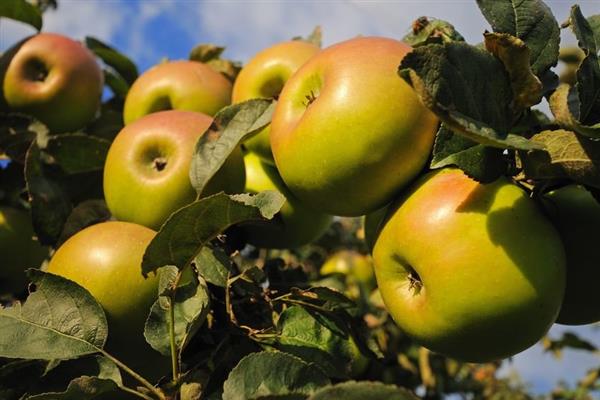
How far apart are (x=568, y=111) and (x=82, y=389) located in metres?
0.72

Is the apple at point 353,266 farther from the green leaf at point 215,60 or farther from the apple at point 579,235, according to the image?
the apple at point 579,235

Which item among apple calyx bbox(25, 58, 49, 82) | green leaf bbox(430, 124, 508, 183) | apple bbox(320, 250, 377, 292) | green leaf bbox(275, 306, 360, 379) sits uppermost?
green leaf bbox(430, 124, 508, 183)

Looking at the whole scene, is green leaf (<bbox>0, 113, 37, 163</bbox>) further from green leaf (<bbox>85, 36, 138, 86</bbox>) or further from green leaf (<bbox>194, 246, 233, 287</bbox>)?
green leaf (<bbox>194, 246, 233, 287</bbox>)

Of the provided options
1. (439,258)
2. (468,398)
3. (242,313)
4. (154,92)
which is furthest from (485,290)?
(468,398)

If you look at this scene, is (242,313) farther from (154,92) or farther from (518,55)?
(518,55)

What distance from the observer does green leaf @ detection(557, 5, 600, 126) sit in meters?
0.92

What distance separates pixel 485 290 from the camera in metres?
0.90

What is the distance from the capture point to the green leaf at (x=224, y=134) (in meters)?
1.19

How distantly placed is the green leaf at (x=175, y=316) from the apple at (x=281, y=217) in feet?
1.47

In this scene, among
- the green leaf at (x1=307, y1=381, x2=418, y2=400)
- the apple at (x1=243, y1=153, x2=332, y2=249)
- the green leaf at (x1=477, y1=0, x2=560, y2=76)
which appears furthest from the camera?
the apple at (x1=243, y1=153, x2=332, y2=249)

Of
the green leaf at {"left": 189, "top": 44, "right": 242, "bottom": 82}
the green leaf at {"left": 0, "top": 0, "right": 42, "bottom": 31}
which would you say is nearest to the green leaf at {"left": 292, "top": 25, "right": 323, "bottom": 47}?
the green leaf at {"left": 189, "top": 44, "right": 242, "bottom": 82}

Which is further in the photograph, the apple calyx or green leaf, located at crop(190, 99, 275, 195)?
the apple calyx

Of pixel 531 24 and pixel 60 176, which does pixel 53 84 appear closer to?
pixel 60 176

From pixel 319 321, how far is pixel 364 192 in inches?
11.2
